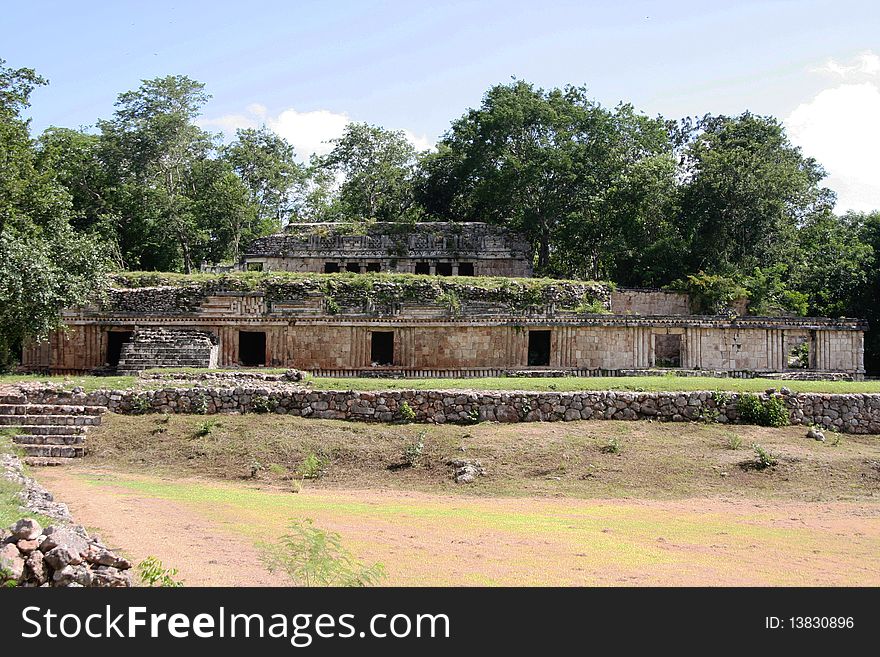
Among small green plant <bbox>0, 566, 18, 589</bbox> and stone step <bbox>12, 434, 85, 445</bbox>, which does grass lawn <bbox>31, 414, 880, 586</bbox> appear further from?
small green plant <bbox>0, 566, 18, 589</bbox>

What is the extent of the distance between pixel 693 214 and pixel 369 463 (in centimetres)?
2439

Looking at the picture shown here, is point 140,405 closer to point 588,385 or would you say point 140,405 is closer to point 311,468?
point 311,468

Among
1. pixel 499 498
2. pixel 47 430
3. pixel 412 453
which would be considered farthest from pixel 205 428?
pixel 499 498

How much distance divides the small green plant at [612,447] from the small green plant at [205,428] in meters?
8.49

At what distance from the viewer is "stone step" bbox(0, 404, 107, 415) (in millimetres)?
18172

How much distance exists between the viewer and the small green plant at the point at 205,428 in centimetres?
1788

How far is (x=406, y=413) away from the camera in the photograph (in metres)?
18.7

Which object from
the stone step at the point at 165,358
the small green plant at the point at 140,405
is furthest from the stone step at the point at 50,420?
the stone step at the point at 165,358

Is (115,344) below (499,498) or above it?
above

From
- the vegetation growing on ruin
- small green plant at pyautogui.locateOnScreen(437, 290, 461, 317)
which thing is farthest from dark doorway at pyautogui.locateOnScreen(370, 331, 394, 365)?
small green plant at pyautogui.locateOnScreen(437, 290, 461, 317)

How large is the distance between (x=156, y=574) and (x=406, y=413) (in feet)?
34.0

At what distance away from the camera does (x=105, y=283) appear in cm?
2609
